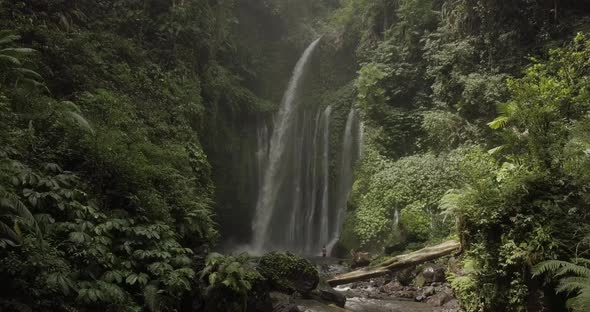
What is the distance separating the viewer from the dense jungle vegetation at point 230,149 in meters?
5.62

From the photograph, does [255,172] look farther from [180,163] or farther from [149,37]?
[180,163]

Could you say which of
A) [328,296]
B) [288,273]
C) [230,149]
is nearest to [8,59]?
[288,273]

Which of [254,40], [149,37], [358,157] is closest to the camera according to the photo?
[149,37]

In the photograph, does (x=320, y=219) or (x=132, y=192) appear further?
(x=320, y=219)

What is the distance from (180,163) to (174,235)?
3.32m

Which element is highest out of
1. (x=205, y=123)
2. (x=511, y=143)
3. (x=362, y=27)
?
(x=362, y=27)

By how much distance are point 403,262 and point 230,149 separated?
10.8m

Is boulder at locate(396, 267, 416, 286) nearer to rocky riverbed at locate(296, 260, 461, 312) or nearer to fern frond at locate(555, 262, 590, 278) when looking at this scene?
rocky riverbed at locate(296, 260, 461, 312)

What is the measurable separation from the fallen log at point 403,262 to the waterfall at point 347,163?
22.7ft

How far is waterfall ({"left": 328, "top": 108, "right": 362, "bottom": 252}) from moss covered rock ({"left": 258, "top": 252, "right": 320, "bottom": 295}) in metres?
9.07

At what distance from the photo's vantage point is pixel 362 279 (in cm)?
1026

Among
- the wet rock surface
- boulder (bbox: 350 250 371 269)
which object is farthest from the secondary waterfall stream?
the wet rock surface

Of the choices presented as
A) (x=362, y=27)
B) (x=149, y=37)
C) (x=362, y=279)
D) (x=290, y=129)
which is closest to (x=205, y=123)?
(x=149, y=37)

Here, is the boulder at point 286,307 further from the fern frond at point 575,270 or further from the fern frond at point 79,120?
the fern frond at point 79,120
